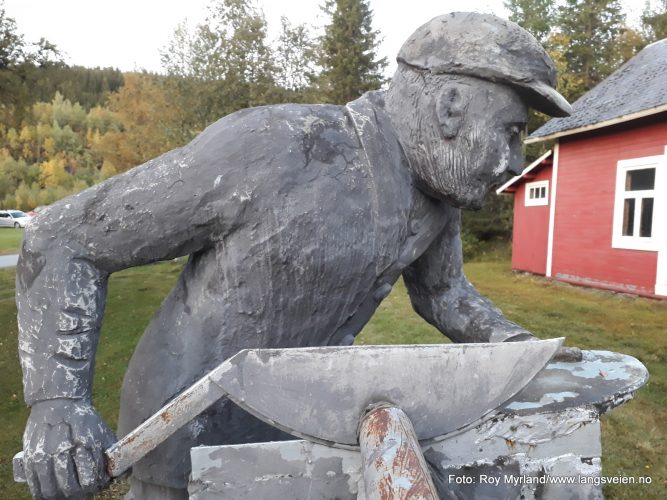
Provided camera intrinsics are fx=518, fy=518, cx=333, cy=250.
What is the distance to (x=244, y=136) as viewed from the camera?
118cm

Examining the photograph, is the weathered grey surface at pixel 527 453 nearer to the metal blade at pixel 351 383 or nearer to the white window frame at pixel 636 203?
the metal blade at pixel 351 383

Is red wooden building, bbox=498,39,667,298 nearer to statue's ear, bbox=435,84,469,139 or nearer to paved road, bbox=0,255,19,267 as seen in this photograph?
statue's ear, bbox=435,84,469,139

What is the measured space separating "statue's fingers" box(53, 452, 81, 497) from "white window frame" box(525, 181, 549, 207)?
14.0 metres

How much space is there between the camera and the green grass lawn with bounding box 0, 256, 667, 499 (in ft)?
13.9

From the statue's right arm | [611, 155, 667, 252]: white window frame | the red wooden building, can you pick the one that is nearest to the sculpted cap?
the statue's right arm

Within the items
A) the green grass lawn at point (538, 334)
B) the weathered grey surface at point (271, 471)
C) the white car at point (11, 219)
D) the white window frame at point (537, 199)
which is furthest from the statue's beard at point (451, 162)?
the white car at point (11, 219)

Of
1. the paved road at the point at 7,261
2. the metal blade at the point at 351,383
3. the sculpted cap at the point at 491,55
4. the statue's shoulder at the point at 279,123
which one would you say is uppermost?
the sculpted cap at the point at 491,55

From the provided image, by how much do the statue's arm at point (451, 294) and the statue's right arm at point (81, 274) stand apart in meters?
0.78

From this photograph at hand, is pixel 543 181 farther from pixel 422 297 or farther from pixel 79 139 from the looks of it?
pixel 79 139

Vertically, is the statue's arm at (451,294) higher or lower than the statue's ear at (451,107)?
lower

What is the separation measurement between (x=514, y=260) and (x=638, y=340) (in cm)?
805

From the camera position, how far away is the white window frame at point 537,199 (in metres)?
13.5

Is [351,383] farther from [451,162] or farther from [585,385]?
[585,385]

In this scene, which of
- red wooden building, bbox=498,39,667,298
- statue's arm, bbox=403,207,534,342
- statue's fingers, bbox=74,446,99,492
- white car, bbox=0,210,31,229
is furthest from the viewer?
white car, bbox=0,210,31,229
